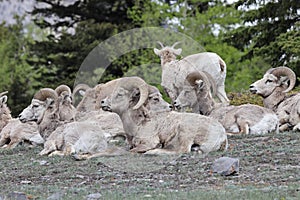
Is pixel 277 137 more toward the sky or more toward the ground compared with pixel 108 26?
more toward the ground

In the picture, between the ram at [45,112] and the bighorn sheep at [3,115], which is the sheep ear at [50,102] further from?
the bighorn sheep at [3,115]

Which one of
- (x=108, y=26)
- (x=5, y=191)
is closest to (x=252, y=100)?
(x=5, y=191)

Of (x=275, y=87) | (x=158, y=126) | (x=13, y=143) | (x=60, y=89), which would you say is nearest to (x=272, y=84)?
(x=275, y=87)

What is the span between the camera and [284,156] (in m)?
10.1

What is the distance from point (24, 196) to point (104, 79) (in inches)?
1020

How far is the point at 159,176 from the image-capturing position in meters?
9.06

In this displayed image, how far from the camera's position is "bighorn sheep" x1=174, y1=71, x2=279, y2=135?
527 inches

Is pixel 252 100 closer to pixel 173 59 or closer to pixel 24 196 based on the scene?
pixel 173 59

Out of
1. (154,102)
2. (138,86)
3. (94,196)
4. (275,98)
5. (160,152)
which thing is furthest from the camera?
(275,98)

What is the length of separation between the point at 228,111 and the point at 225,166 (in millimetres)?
5140

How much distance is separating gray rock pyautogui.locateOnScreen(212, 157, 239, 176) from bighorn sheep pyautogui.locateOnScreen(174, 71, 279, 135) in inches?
165

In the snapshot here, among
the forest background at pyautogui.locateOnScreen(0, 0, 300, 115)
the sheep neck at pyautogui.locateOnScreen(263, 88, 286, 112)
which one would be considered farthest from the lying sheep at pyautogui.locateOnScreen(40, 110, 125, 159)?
the forest background at pyautogui.locateOnScreen(0, 0, 300, 115)

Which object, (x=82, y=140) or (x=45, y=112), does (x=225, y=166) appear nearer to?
(x=82, y=140)

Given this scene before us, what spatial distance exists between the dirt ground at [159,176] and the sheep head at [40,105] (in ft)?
7.22
